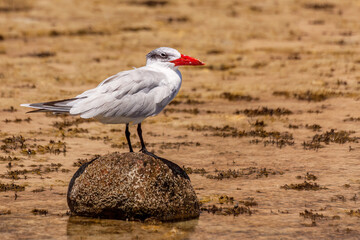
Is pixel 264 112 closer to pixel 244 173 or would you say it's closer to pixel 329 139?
pixel 329 139

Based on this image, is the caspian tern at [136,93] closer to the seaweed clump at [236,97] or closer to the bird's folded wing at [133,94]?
the bird's folded wing at [133,94]

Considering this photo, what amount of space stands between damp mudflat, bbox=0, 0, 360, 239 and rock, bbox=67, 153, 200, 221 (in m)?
0.21

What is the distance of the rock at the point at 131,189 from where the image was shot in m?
10.2

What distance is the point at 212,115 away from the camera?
19922 mm

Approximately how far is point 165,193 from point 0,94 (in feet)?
42.5

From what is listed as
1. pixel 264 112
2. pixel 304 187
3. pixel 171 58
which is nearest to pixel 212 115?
pixel 264 112

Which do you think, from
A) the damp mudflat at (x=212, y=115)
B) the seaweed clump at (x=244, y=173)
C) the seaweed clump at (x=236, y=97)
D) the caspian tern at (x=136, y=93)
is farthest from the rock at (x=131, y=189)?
the seaweed clump at (x=236, y=97)

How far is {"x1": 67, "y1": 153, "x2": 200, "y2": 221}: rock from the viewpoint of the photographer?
33.4ft

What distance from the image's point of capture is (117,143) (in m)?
16.8

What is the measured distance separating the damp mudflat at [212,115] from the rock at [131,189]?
213mm

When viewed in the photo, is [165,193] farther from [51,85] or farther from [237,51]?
[237,51]

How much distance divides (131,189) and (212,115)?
9978 millimetres

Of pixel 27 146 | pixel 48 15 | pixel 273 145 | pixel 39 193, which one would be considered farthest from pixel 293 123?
pixel 48 15

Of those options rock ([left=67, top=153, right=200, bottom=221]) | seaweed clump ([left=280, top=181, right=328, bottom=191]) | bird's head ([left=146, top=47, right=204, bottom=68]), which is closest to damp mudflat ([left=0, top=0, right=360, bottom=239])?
seaweed clump ([left=280, top=181, right=328, bottom=191])
